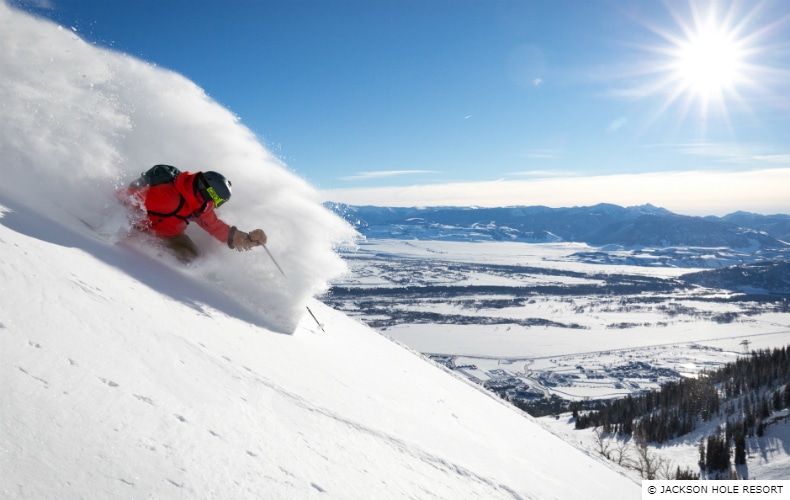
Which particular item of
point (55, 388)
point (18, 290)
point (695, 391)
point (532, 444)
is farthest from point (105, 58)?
point (695, 391)

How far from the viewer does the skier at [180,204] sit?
4648 millimetres

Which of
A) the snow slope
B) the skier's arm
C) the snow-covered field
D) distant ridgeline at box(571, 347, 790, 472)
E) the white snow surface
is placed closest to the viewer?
the snow slope

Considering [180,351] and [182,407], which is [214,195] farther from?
[182,407]

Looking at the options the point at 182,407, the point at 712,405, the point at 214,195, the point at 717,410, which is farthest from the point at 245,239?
the point at 712,405

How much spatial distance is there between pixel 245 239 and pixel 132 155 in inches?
90.6

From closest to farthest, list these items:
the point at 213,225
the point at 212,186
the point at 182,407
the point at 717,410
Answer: the point at 182,407 → the point at 212,186 → the point at 213,225 → the point at 717,410

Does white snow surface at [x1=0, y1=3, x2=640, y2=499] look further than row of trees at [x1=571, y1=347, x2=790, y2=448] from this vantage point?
No

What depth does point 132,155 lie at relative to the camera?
584cm

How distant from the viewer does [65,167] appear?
4.79 m

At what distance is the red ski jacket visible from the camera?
470 centimetres

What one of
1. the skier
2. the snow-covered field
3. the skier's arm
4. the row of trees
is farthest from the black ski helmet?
the row of trees

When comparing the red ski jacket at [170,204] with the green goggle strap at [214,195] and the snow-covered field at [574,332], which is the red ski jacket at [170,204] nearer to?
the green goggle strap at [214,195]

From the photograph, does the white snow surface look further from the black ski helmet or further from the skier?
the black ski helmet

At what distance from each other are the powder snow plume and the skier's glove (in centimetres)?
42
